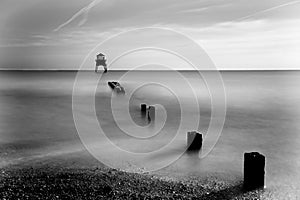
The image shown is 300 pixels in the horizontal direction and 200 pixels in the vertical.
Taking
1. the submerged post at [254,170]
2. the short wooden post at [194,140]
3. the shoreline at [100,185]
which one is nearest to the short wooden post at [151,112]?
the short wooden post at [194,140]

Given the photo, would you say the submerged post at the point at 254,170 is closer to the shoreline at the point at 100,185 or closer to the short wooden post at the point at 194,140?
the shoreline at the point at 100,185

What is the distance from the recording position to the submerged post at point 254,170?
27.7 feet

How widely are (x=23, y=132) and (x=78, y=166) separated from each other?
800cm

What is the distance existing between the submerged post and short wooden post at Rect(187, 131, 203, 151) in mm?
3852

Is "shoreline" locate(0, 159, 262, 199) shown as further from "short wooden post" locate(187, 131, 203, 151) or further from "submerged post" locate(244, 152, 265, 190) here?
"short wooden post" locate(187, 131, 203, 151)

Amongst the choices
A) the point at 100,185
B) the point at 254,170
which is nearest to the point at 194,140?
the point at 254,170

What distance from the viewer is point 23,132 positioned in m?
17.1

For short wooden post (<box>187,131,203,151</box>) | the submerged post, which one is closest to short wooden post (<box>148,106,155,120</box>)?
short wooden post (<box>187,131,203,151</box>)

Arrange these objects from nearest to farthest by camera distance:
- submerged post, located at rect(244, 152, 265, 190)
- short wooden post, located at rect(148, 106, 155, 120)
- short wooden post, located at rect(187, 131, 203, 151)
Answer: submerged post, located at rect(244, 152, 265, 190), short wooden post, located at rect(187, 131, 203, 151), short wooden post, located at rect(148, 106, 155, 120)

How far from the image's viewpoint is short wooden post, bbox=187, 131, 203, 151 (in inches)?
494

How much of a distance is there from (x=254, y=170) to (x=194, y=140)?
4.31 meters

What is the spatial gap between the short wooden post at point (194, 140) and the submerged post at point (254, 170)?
12.6 ft

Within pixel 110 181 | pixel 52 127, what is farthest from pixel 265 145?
pixel 52 127

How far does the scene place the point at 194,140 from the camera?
41.9ft
